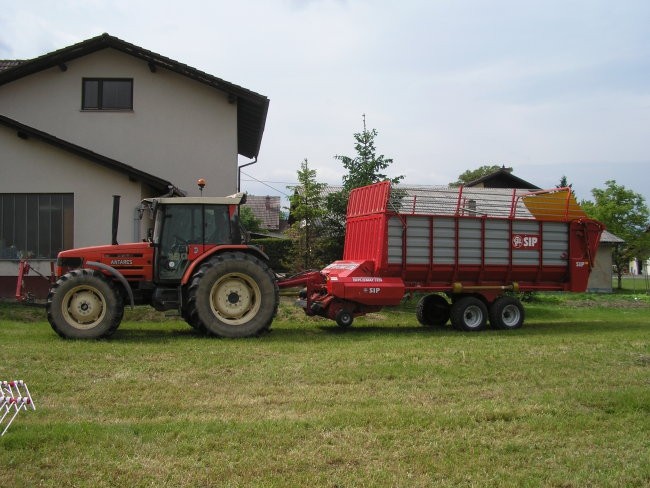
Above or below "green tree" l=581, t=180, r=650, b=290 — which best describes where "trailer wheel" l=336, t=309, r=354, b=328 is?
below

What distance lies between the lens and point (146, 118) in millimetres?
20953

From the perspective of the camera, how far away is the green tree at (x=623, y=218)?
4497 centimetres

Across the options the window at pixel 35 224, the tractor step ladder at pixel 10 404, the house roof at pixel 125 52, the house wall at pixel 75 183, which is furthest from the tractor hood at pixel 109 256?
the house roof at pixel 125 52

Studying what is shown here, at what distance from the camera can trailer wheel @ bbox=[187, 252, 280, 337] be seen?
477 inches

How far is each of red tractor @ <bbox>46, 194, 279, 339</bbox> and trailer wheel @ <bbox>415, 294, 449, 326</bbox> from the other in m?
4.50

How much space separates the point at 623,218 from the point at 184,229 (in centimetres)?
4048

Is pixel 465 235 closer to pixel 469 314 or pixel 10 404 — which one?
pixel 469 314

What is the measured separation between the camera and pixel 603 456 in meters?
5.62

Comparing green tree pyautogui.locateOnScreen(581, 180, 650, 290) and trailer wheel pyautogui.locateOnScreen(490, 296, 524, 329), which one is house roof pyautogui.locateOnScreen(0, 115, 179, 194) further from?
green tree pyautogui.locateOnScreen(581, 180, 650, 290)

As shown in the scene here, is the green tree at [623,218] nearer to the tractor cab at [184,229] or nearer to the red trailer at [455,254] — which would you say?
the red trailer at [455,254]

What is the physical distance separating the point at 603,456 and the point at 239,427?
2997 millimetres

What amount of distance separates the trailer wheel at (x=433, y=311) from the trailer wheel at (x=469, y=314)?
3.10ft

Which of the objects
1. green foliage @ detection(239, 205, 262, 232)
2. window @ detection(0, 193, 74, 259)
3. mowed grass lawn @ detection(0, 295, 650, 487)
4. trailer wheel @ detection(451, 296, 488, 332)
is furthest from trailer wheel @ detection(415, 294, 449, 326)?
green foliage @ detection(239, 205, 262, 232)

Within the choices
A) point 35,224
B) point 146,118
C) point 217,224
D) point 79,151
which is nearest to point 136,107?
point 146,118
